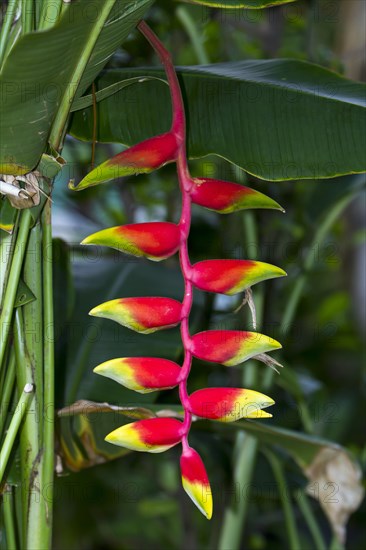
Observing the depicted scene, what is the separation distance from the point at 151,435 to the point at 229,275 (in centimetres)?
10

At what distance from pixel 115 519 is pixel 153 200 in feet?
2.94

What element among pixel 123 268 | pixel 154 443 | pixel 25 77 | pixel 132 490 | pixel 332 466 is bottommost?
pixel 132 490

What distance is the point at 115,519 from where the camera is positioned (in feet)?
5.98

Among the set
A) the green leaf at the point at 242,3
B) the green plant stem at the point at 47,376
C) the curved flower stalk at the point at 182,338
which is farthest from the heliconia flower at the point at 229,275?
the green leaf at the point at 242,3

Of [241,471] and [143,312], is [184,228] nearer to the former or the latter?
[143,312]

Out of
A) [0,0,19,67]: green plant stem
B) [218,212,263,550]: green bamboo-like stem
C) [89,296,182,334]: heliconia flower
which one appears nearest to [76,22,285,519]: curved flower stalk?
[89,296,182,334]: heliconia flower

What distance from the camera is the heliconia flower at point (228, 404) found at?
38cm

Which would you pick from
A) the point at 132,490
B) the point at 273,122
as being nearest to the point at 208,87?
the point at 273,122

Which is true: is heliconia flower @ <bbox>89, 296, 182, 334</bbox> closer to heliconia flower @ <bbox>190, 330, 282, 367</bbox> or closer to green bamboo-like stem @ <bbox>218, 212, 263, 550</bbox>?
heliconia flower @ <bbox>190, 330, 282, 367</bbox>

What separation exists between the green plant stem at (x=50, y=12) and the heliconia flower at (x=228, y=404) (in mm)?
236

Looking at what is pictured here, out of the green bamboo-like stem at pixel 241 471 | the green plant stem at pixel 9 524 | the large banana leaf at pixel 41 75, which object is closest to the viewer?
the large banana leaf at pixel 41 75

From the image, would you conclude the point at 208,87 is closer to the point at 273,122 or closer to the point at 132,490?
the point at 273,122

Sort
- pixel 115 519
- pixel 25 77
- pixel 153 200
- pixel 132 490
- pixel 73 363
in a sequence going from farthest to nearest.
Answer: pixel 115 519
pixel 132 490
pixel 153 200
pixel 73 363
pixel 25 77

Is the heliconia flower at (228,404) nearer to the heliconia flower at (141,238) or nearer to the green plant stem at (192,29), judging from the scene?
the heliconia flower at (141,238)
